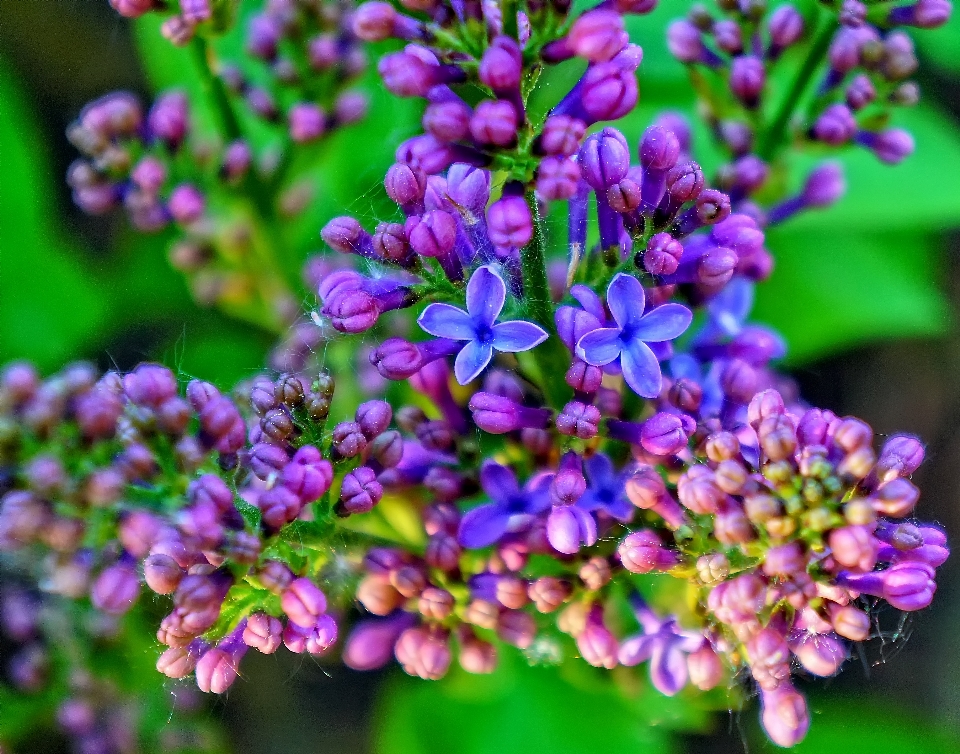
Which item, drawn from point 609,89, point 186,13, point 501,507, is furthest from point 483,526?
point 186,13

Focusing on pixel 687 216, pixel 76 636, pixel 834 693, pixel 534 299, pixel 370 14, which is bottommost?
pixel 834 693

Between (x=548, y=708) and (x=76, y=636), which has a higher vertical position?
(x=76, y=636)

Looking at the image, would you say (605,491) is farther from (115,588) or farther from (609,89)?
(115,588)

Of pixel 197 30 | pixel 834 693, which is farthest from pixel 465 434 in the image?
pixel 834 693

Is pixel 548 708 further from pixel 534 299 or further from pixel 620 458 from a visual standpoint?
pixel 534 299

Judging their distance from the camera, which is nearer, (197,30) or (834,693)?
(197,30)
